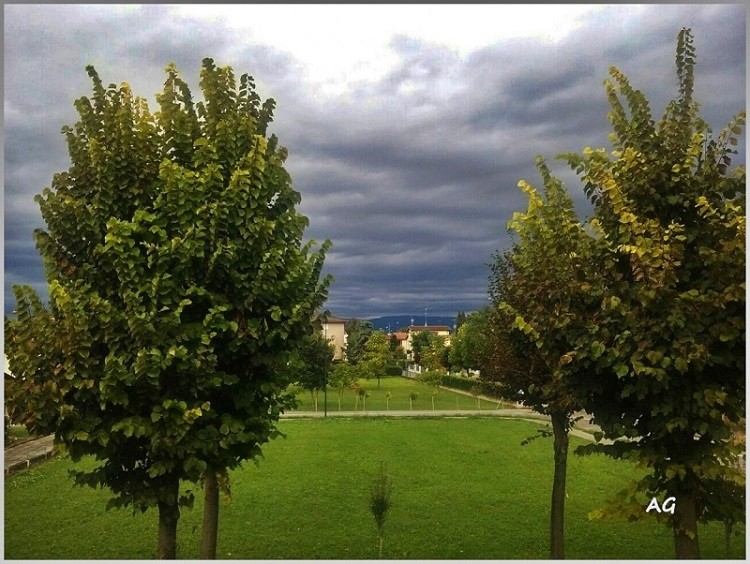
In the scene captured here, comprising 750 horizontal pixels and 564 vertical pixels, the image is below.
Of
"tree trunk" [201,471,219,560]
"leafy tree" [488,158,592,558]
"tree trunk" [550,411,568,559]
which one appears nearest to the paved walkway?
"tree trunk" [550,411,568,559]

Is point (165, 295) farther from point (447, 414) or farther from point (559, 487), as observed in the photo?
point (447, 414)

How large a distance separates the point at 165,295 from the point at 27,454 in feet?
38.8

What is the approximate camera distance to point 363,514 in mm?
9633

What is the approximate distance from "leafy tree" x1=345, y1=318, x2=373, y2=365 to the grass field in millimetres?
22706

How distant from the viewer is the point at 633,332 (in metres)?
4.44

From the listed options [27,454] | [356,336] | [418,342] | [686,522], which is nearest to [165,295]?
[686,522]

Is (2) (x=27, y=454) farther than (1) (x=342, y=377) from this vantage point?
No

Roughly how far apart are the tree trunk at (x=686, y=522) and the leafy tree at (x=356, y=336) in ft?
109

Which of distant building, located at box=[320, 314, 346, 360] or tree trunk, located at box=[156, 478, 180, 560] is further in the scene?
distant building, located at box=[320, 314, 346, 360]

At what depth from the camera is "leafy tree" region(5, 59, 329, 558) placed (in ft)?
14.0

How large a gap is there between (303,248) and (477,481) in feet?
28.9

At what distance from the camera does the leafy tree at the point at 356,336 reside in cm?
3906

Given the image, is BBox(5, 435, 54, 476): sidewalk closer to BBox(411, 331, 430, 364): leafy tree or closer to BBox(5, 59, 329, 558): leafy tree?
BBox(5, 59, 329, 558): leafy tree

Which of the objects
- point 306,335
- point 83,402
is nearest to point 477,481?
point 306,335
